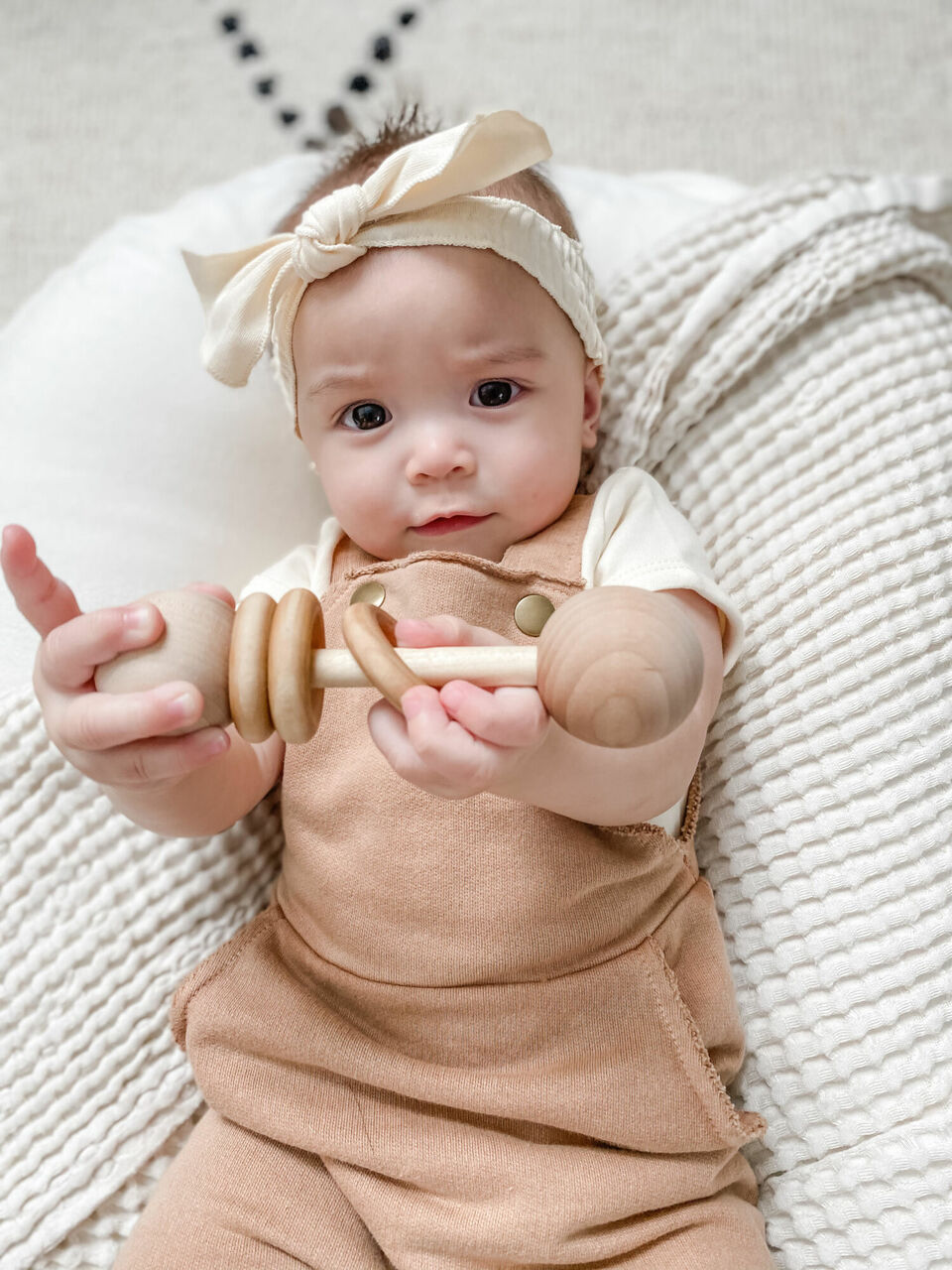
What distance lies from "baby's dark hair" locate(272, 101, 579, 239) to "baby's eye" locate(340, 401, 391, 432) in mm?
173

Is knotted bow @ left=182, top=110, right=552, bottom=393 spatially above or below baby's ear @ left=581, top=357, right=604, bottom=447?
above

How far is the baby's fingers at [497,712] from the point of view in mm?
556

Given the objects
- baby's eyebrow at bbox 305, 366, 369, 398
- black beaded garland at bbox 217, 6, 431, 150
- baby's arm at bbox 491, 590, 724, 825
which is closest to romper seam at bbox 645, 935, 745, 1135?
baby's arm at bbox 491, 590, 724, 825

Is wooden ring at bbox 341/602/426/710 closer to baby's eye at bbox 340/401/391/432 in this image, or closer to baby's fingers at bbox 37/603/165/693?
baby's fingers at bbox 37/603/165/693

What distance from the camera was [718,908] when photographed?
95 centimetres

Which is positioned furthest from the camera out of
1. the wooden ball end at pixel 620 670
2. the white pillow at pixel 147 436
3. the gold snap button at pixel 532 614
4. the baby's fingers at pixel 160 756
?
the white pillow at pixel 147 436

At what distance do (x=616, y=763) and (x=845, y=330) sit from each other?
491 mm

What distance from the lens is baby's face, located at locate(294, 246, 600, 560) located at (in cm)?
82

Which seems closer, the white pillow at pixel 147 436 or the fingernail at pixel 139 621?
the fingernail at pixel 139 621

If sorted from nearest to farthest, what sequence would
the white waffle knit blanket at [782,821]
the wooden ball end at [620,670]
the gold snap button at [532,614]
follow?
the wooden ball end at [620,670] → the gold snap button at [532,614] → the white waffle knit blanket at [782,821]

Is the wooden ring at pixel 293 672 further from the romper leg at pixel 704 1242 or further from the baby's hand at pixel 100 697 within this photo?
the romper leg at pixel 704 1242

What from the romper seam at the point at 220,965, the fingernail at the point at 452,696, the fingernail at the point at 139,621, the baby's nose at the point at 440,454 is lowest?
the romper seam at the point at 220,965

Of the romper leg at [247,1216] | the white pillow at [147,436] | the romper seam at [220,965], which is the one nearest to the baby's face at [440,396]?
the white pillow at [147,436]

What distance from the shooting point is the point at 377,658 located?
1.81 ft
